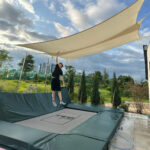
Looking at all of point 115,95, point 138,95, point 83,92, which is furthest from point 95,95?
point 138,95

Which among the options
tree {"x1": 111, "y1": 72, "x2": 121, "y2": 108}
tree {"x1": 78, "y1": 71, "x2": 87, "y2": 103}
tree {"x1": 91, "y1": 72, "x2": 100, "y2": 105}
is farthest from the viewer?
tree {"x1": 78, "y1": 71, "x2": 87, "y2": 103}

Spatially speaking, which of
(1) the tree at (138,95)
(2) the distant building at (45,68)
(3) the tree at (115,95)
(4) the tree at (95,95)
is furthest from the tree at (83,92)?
(1) the tree at (138,95)

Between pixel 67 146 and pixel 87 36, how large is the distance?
3022 millimetres

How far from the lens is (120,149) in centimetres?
226

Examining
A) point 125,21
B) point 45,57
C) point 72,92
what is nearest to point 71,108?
point 72,92

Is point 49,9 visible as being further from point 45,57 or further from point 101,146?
point 101,146

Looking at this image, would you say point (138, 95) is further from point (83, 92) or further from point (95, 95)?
point (83, 92)

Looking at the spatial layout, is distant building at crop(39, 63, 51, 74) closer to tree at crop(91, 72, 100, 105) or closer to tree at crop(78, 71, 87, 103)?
tree at crop(78, 71, 87, 103)

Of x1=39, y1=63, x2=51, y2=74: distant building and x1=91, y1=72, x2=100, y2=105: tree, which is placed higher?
x1=39, y1=63, x2=51, y2=74: distant building

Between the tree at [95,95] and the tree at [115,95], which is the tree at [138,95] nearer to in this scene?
the tree at [115,95]

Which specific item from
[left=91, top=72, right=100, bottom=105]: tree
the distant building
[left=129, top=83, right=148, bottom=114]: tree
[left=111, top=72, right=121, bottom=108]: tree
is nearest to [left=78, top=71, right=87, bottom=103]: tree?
[left=91, top=72, right=100, bottom=105]: tree

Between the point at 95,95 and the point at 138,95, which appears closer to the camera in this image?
Result: the point at 138,95

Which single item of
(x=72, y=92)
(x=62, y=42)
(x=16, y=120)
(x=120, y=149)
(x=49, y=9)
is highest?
(x=49, y=9)

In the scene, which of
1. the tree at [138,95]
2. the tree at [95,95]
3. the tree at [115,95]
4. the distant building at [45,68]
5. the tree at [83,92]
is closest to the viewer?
the distant building at [45,68]
